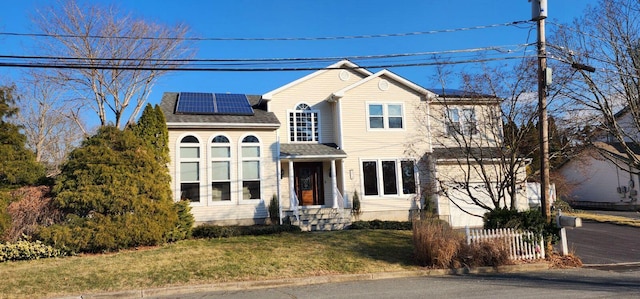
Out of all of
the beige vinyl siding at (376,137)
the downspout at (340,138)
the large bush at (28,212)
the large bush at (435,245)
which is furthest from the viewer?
the beige vinyl siding at (376,137)

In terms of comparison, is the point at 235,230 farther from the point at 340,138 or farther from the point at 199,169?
the point at 340,138

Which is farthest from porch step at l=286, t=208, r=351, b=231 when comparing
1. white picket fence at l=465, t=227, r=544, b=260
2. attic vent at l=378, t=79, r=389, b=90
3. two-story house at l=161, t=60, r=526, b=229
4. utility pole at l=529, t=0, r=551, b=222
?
utility pole at l=529, t=0, r=551, b=222

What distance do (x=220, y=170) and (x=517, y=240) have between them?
36.8 feet

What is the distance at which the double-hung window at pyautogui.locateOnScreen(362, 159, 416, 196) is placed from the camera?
18688 millimetres

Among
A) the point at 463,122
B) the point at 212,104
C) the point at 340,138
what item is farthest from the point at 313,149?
the point at 463,122

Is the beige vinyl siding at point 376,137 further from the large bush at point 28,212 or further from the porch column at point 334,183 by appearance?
the large bush at point 28,212

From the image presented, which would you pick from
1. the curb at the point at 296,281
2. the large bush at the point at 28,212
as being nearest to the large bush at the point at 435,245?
the curb at the point at 296,281

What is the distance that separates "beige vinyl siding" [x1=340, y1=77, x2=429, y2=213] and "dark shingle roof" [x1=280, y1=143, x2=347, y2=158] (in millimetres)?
710

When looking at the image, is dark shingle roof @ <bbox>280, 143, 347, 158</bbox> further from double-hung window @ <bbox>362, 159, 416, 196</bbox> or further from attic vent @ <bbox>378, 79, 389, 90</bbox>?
attic vent @ <bbox>378, 79, 389, 90</bbox>

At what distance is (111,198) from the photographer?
12.2 m

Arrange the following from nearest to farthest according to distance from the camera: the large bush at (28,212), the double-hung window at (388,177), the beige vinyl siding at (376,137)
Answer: the large bush at (28,212)
the beige vinyl siding at (376,137)
the double-hung window at (388,177)

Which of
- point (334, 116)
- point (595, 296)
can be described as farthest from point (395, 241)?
point (334, 116)

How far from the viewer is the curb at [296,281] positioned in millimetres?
8211

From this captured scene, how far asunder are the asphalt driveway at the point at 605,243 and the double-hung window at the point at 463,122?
4729 millimetres
